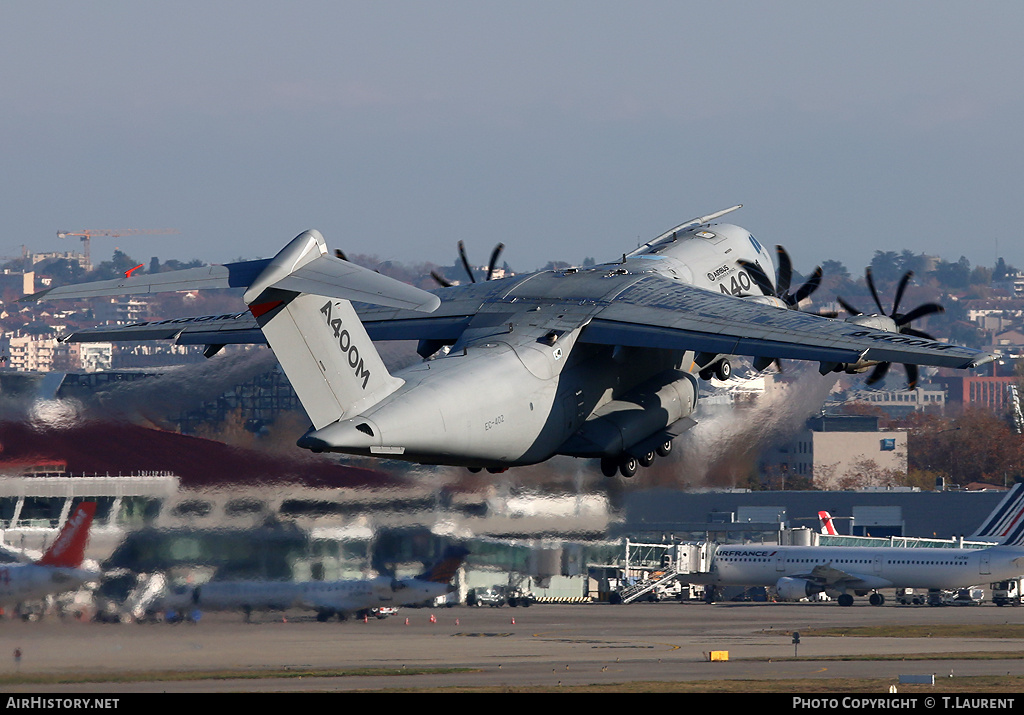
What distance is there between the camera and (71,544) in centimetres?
3173

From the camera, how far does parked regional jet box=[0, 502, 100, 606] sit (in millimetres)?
31141

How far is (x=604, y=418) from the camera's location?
96.6ft

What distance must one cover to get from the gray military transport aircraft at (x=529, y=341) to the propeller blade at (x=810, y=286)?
48mm

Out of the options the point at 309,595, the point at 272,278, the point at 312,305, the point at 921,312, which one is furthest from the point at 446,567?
the point at 272,278

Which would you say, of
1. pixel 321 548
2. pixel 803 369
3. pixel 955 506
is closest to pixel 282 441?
pixel 321 548

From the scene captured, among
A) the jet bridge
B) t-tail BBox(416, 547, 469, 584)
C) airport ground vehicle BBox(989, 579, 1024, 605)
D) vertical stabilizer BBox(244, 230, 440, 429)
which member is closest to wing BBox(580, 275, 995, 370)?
vertical stabilizer BBox(244, 230, 440, 429)

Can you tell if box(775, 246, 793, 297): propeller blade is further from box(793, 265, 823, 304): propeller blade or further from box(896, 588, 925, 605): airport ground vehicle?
box(896, 588, 925, 605): airport ground vehicle

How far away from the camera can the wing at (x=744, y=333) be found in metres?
26.8

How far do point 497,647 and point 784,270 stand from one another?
1856 centimetres

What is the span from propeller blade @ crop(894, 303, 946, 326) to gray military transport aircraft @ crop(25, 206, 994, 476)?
7cm

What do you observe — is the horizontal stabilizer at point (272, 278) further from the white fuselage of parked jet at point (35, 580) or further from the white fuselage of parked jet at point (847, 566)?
the white fuselage of parked jet at point (847, 566)

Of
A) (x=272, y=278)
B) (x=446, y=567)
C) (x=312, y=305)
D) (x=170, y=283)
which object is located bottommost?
(x=446, y=567)

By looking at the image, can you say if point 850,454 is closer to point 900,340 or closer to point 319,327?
point 900,340
